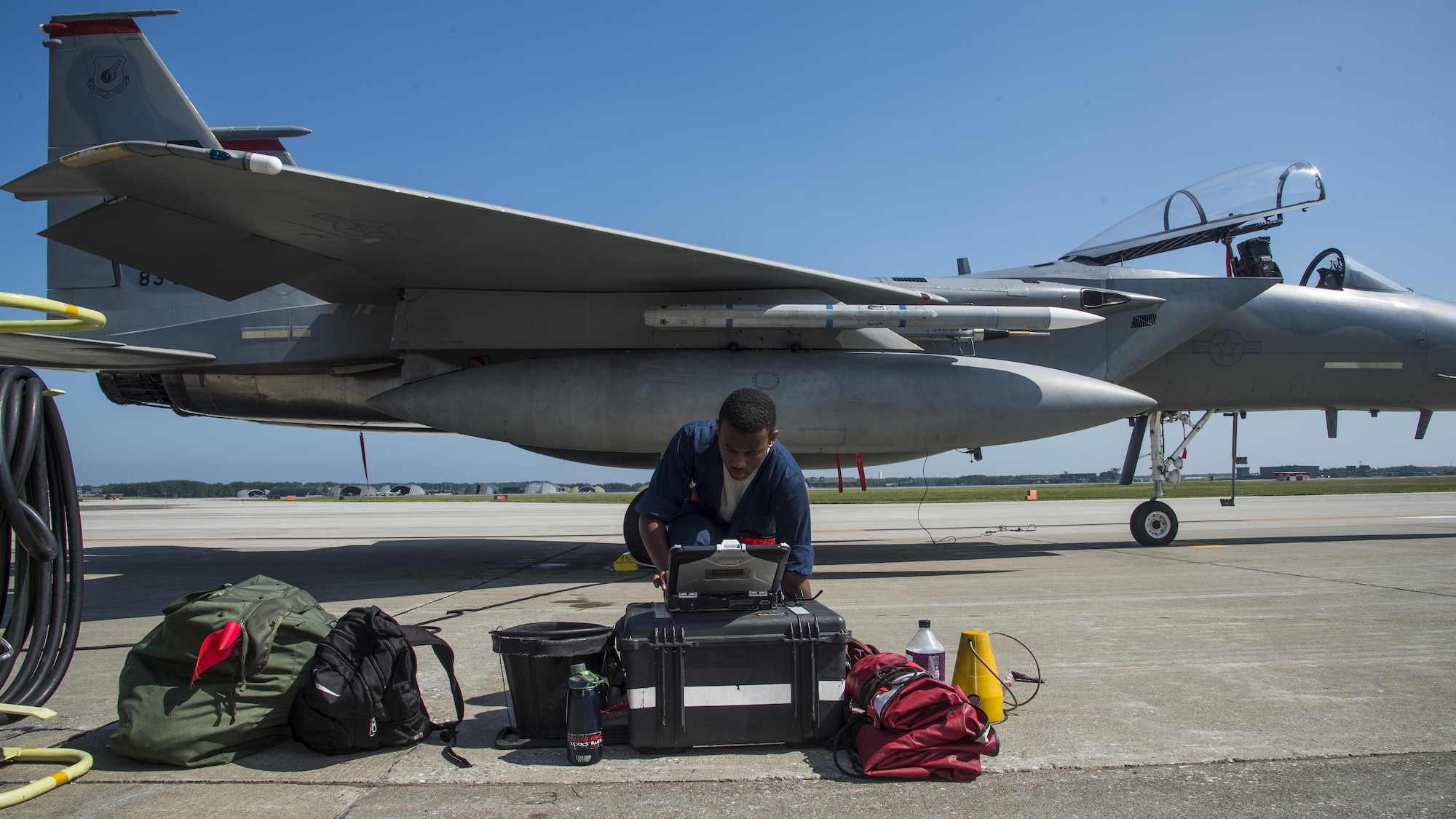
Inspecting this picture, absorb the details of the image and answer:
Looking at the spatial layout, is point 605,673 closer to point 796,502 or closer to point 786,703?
point 786,703

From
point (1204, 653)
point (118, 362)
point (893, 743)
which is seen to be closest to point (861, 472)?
point (1204, 653)

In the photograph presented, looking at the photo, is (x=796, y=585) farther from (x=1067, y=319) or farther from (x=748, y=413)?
(x=1067, y=319)

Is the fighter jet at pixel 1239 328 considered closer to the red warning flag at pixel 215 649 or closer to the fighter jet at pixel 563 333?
the fighter jet at pixel 563 333

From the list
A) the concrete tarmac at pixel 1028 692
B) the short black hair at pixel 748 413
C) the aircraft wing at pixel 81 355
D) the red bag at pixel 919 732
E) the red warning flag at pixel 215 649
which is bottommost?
the concrete tarmac at pixel 1028 692

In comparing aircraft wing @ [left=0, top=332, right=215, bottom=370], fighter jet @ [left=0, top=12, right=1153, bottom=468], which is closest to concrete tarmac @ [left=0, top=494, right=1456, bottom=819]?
fighter jet @ [left=0, top=12, right=1153, bottom=468]

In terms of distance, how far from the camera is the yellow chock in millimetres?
3155

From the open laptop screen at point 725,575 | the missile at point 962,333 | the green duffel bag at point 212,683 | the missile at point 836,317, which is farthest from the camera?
the missile at point 962,333

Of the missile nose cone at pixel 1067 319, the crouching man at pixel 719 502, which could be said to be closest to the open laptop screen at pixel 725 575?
the crouching man at pixel 719 502

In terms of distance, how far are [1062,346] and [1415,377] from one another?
181 inches

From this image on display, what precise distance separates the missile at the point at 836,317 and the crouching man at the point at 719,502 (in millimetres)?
4474

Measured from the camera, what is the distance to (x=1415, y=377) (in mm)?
9992

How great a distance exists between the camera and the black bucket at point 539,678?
9.46 ft

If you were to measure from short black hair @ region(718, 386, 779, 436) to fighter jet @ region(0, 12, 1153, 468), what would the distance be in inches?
168

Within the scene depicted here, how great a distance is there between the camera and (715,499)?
3.41m
